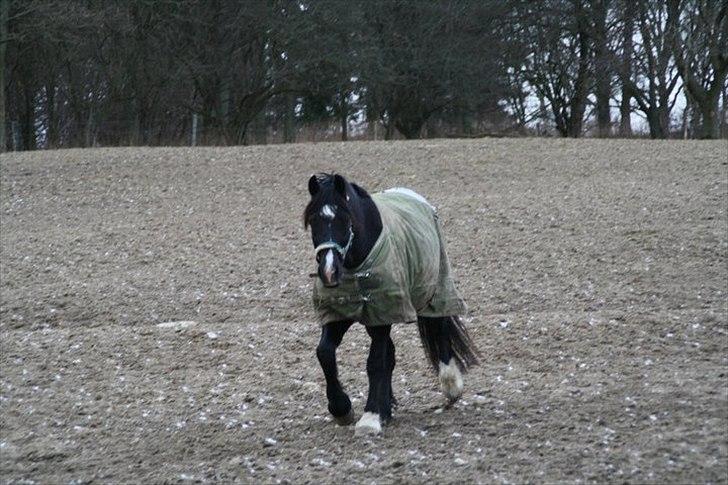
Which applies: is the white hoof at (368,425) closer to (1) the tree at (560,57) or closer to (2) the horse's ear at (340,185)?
(2) the horse's ear at (340,185)

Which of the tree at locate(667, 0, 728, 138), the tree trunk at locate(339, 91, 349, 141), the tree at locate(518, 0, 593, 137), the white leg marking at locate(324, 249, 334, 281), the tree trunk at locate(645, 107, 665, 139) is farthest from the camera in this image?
the tree trunk at locate(339, 91, 349, 141)

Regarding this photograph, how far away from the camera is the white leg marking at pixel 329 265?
498 centimetres

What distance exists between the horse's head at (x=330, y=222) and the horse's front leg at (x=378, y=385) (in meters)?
0.64

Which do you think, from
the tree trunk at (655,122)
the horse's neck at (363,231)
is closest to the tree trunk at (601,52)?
the tree trunk at (655,122)

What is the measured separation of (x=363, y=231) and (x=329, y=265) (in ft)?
1.48

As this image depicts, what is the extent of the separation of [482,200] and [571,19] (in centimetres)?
1482

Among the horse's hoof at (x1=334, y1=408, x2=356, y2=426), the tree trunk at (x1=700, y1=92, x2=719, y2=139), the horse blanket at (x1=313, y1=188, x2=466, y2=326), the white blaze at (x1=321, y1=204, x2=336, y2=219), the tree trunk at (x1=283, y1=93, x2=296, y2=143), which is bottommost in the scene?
the horse's hoof at (x1=334, y1=408, x2=356, y2=426)

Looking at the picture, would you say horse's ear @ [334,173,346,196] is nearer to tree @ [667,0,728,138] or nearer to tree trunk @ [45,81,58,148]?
tree @ [667,0,728,138]

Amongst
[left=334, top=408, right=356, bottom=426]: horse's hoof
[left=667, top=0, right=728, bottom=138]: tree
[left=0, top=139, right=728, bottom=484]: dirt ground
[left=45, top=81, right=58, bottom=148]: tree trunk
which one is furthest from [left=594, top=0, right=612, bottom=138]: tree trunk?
[left=334, top=408, right=356, bottom=426]: horse's hoof

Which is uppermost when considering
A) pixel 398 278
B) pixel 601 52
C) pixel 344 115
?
pixel 601 52

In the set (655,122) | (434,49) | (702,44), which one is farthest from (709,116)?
(434,49)

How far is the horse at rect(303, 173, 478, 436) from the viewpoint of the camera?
17.1 feet

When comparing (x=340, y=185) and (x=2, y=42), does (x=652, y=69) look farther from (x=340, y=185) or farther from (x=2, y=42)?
(x=340, y=185)

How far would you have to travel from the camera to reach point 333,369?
548cm
